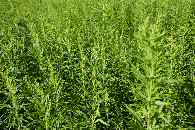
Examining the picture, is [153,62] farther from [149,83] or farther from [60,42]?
[60,42]

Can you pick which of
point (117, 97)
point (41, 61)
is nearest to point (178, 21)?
point (117, 97)

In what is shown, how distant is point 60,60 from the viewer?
306cm

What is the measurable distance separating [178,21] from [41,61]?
4307 mm

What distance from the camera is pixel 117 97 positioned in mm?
2709

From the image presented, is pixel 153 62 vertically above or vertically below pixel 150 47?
below

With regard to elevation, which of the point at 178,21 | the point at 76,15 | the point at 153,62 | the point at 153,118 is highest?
the point at 76,15

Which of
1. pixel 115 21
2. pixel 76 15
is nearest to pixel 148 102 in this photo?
pixel 115 21

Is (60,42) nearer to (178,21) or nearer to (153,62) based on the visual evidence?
(153,62)

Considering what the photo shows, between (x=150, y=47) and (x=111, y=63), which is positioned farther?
(x=111, y=63)

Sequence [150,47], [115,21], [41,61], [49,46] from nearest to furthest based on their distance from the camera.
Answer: [150,47] → [41,61] → [49,46] → [115,21]

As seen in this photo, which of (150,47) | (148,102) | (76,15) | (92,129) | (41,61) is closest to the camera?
(150,47)

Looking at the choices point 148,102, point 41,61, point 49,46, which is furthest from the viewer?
point 49,46

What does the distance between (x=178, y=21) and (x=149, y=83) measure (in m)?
4.32

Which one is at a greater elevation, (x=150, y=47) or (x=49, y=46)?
(x=49, y=46)
